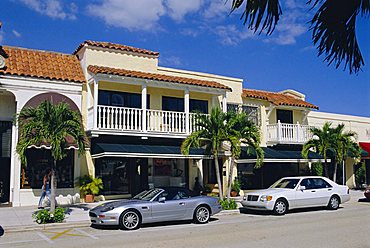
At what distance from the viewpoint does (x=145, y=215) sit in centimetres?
1252

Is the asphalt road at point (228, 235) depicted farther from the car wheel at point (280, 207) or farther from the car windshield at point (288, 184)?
the car windshield at point (288, 184)

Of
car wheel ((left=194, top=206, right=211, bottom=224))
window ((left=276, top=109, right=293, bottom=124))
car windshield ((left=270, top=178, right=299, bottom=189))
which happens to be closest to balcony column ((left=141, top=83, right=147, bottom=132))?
car wheel ((left=194, top=206, right=211, bottom=224))

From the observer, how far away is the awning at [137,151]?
17.5m

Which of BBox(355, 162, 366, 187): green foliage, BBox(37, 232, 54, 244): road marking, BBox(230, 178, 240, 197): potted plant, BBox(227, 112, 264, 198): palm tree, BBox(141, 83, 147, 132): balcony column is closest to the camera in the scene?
BBox(37, 232, 54, 244): road marking

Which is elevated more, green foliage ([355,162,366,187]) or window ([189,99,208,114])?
window ([189,99,208,114])

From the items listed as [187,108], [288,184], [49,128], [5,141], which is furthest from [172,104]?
[49,128]

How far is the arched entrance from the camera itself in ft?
58.9

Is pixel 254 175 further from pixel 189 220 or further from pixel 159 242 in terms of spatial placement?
pixel 159 242

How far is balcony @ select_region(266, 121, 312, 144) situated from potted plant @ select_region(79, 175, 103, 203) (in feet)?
36.4

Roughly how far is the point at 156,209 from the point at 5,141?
29.9 feet

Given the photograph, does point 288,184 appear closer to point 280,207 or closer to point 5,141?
→ point 280,207

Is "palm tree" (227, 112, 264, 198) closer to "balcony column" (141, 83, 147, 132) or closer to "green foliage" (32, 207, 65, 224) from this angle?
"balcony column" (141, 83, 147, 132)

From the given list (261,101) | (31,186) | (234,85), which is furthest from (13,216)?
(261,101)

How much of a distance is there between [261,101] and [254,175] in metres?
4.61
